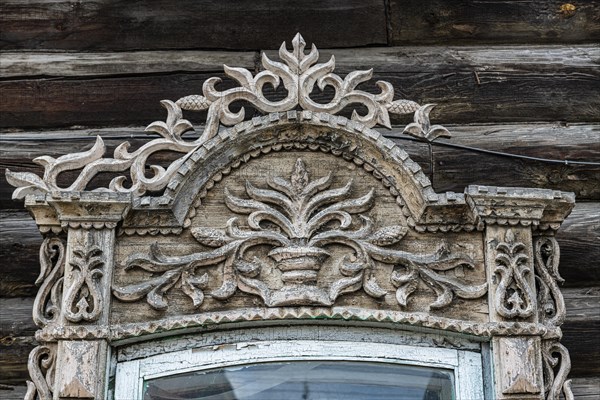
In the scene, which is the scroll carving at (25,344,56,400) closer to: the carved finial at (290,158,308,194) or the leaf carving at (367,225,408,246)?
the carved finial at (290,158,308,194)

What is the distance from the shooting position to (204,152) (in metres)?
2.89

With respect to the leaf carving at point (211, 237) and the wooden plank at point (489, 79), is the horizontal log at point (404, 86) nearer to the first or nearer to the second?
the wooden plank at point (489, 79)

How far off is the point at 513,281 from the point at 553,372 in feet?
0.76

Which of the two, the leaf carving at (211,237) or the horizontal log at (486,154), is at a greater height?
the horizontal log at (486,154)

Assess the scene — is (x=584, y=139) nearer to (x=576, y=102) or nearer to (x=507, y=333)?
(x=576, y=102)

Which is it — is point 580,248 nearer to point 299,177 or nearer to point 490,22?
point 490,22

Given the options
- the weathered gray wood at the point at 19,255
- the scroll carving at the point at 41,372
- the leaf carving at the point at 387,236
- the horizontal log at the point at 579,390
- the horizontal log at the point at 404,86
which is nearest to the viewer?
the scroll carving at the point at 41,372

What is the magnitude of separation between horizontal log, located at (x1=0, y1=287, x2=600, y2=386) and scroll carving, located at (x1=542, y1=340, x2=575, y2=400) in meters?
0.52

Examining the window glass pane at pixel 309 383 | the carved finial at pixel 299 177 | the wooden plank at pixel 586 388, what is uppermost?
the carved finial at pixel 299 177

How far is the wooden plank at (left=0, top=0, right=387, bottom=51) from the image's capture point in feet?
12.3

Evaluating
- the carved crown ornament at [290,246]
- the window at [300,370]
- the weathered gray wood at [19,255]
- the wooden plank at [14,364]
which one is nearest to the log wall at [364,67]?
the weathered gray wood at [19,255]

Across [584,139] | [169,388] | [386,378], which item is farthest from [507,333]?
[584,139]

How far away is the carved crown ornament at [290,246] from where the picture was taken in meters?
2.78

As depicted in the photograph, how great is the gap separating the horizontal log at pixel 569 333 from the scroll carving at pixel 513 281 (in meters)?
0.60
